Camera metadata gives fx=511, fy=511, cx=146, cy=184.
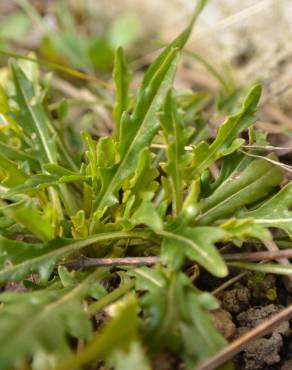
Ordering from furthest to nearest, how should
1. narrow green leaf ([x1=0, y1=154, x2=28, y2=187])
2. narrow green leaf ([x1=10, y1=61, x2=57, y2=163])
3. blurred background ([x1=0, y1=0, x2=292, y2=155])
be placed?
blurred background ([x1=0, y1=0, x2=292, y2=155]), narrow green leaf ([x1=10, y1=61, x2=57, y2=163]), narrow green leaf ([x1=0, y1=154, x2=28, y2=187])

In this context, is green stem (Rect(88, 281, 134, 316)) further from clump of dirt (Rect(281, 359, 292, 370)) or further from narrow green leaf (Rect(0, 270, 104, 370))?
clump of dirt (Rect(281, 359, 292, 370))

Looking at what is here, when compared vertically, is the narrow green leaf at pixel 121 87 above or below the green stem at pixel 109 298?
above

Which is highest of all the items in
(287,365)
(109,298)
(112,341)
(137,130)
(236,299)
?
(137,130)

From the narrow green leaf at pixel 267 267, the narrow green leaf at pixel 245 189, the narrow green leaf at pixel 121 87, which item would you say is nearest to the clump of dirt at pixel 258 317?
the narrow green leaf at pixel 267 267

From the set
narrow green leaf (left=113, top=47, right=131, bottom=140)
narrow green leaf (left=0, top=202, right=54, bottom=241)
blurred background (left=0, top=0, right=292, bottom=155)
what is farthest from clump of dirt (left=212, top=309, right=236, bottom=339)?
blurred background (left=0, top=0, right=292, bottom=155)

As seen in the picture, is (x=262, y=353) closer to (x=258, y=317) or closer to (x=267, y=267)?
(x=258, y=317)

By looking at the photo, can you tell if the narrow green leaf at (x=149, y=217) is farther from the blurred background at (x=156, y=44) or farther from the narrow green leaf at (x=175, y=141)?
the blurred background at (x=156, y=44)

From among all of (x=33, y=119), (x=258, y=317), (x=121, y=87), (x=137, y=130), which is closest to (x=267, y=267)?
(x=258, y=317)
